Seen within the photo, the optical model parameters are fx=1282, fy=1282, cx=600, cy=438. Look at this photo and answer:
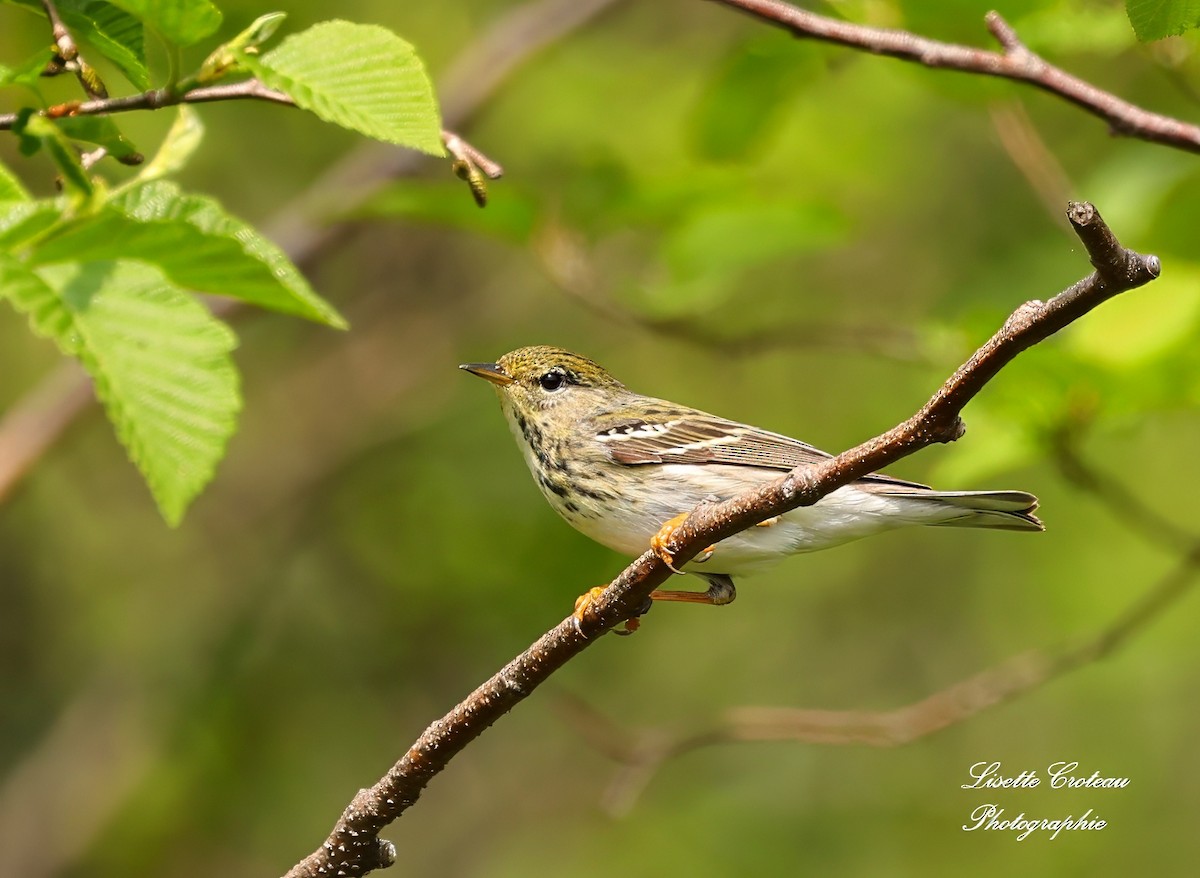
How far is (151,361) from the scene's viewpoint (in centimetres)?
162

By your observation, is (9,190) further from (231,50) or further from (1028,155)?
(1028,155)

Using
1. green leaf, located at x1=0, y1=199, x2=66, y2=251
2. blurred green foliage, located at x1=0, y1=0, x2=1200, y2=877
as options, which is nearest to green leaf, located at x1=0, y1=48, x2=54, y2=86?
green leaf, located at x1=0, y1=199, x2=66, y2=251

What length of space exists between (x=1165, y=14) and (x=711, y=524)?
→ 1.18 m

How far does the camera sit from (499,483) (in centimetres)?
707

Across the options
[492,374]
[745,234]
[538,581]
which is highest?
[745,234]

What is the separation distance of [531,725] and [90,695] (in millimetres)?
2731

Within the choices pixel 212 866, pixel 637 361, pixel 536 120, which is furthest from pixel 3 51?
pixel 212 866

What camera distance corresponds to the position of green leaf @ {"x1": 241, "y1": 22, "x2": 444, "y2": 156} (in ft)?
6.24

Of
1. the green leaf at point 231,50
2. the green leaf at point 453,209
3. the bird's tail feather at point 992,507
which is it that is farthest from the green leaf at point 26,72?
the bird's tail feather at point 992,507

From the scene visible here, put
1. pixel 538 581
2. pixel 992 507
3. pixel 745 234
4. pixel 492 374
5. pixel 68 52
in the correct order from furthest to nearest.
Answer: pixel 538 581
pixel 492 374
pixel 745 234
pixel 992 507
pixel 68 52

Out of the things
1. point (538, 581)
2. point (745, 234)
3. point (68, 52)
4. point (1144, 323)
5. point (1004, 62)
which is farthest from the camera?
point (538, 581)

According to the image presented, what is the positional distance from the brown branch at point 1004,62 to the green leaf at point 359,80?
3.85 ft

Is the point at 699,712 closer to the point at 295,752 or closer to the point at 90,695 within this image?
the point at 295,752

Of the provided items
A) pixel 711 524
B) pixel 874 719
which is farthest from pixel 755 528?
pixel 711 524
